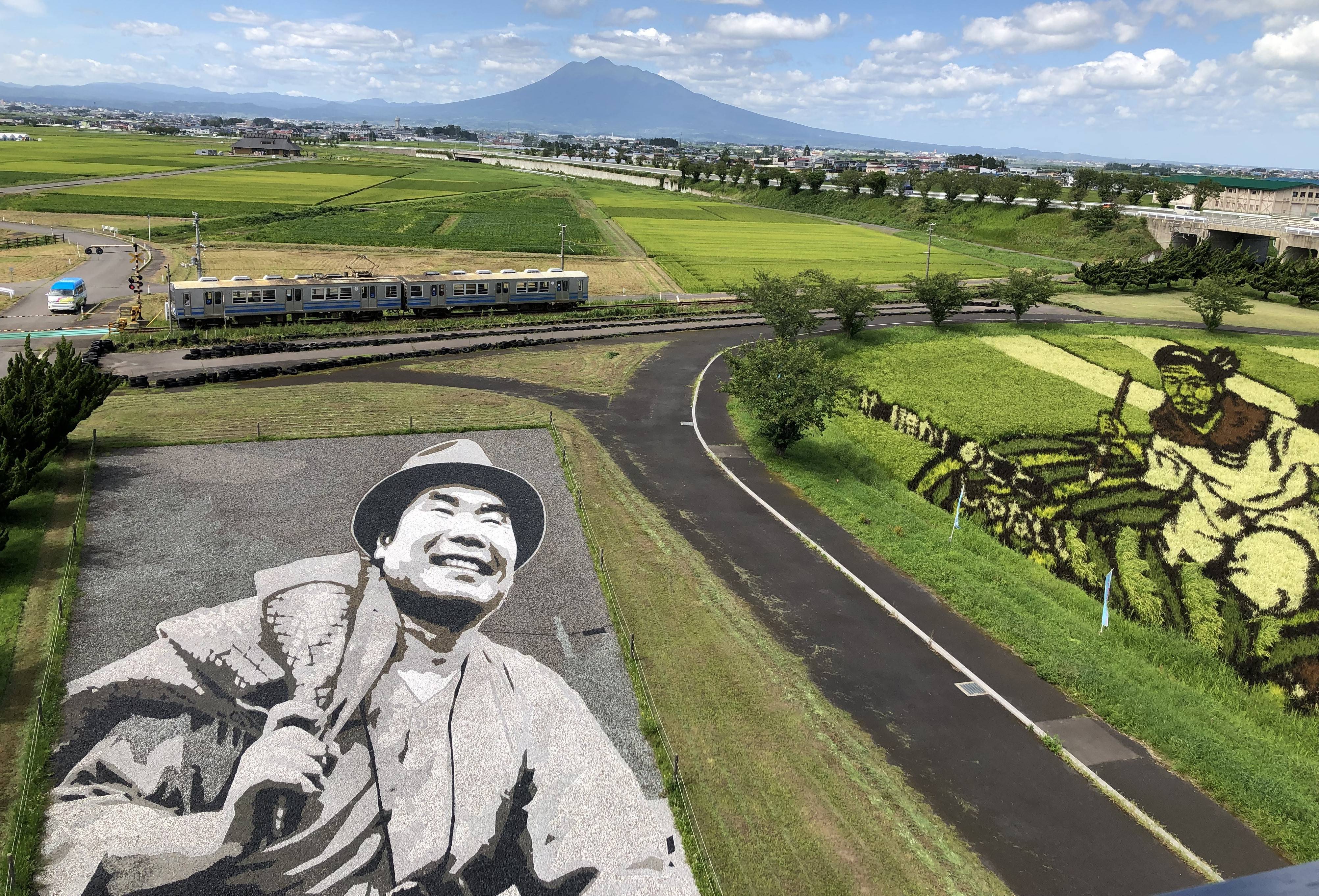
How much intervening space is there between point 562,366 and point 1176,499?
115ft

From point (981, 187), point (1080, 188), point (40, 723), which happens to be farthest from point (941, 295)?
point (981, 187)

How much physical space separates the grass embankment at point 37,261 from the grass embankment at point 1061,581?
67.9m

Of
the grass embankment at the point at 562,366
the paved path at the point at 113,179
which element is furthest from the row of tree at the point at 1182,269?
the paved path at the point at 113,179

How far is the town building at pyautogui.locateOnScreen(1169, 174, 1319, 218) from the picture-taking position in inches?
3625

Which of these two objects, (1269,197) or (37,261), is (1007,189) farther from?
(37,261)

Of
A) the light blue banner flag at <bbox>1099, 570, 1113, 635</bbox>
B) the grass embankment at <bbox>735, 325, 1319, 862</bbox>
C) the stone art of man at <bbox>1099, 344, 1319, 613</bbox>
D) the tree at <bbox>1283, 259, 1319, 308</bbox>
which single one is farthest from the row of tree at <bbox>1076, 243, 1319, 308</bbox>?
the light blue banner flag at <bbox>1099, 570, 1113, 635</bbox>

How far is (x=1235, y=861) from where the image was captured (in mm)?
16438

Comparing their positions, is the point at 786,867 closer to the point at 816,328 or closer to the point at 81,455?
the point at 81,455

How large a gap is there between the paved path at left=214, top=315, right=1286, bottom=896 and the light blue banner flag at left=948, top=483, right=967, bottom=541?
4.47 m

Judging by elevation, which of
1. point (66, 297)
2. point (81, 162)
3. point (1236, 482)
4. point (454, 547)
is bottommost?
point (454, 547)

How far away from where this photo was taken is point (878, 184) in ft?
479

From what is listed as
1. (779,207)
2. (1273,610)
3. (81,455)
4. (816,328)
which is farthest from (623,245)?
(1273,610)

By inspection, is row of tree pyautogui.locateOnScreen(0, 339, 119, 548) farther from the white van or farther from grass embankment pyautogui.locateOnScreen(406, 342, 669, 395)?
the white van

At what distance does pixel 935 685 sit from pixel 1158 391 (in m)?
33.7
